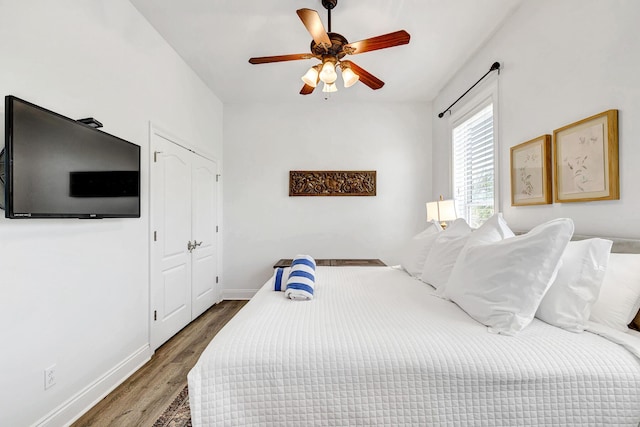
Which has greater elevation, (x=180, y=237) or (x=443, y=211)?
(x=443, y=211)

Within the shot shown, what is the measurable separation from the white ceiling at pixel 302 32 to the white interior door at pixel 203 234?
1.09 meters

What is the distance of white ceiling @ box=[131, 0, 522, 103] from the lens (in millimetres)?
2227

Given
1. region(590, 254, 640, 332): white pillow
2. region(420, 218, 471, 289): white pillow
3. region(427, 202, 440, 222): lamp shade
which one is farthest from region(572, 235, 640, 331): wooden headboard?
region(427, 202, 440, 222): lamp shade

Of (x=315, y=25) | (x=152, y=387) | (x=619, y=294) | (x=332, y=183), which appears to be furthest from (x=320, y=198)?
(x=619, y=294)

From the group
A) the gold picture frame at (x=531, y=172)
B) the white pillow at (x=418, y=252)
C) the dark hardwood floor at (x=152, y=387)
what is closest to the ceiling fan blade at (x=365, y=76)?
the gold picture frame at (x=531, y=172)

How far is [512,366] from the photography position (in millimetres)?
1042

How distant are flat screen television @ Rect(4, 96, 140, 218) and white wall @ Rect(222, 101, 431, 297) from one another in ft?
6.54

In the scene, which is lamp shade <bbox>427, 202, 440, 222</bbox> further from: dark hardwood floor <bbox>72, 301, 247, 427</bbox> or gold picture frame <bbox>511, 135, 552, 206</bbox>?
dark hardwood floor <bbox>72, 301, 247, 427</bbox>

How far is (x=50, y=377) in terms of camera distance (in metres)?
1.59

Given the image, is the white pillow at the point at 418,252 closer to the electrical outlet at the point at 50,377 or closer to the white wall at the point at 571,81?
the white wall at the point at 571,81

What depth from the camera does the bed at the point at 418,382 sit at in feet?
3.34

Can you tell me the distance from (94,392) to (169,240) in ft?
4.18

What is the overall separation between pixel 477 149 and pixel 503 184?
63cm

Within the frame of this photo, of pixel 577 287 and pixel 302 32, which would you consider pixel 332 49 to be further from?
pixel 577 287
